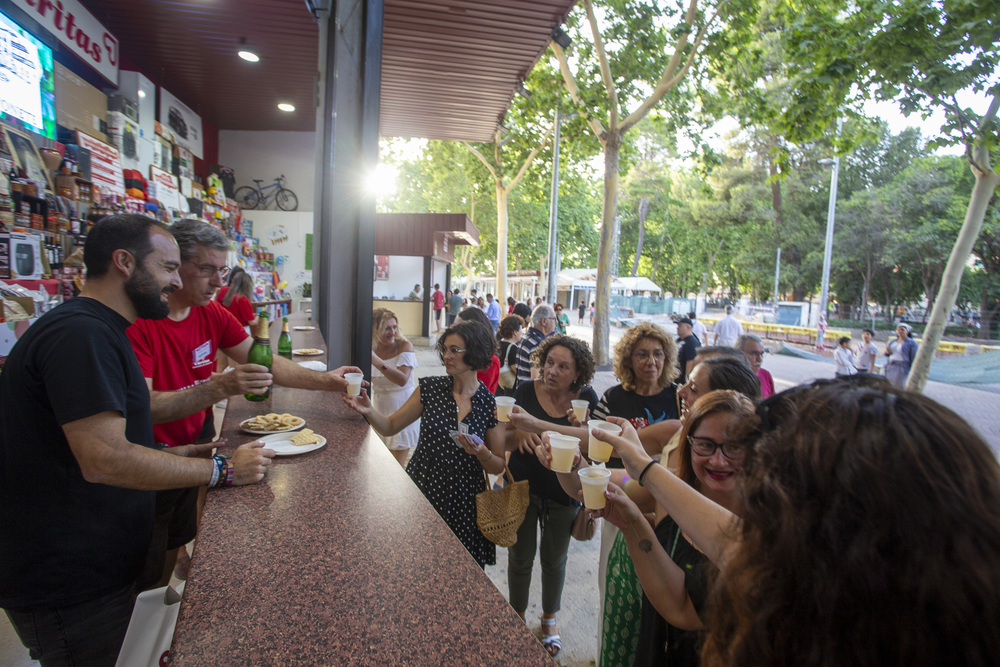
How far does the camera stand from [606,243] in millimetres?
13461

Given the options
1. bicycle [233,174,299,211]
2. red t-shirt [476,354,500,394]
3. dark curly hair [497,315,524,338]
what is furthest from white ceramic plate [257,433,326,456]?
bicycle [233,174,299,211]

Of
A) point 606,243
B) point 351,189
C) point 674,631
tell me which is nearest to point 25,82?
point 351,189

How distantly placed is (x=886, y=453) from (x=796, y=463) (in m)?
0.12

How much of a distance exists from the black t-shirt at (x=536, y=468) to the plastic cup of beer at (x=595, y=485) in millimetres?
1354

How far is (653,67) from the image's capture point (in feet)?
39.6

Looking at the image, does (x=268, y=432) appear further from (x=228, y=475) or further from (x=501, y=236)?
(x=501, y=236)

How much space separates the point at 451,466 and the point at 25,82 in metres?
→ 5.78

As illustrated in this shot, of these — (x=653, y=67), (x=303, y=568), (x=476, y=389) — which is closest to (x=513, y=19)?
(x=476, y=389)

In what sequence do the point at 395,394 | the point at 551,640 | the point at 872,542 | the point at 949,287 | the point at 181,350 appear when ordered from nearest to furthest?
the point at 872,542 < the point at 181,350 < the point at 551,640 < the point at 395,394 < the point at 949,287

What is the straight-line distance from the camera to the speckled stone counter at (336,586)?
Answer: 104cm

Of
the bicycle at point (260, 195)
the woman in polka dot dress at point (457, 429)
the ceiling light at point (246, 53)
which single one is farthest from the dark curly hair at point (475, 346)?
the bicycle at point (260, 195)

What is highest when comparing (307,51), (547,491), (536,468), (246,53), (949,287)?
(307,51)

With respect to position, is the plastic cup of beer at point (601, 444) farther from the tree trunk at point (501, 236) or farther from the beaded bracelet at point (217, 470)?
the tree trunk at point (501, 236)

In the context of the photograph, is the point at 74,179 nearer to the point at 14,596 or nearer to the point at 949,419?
the point at 14,596
